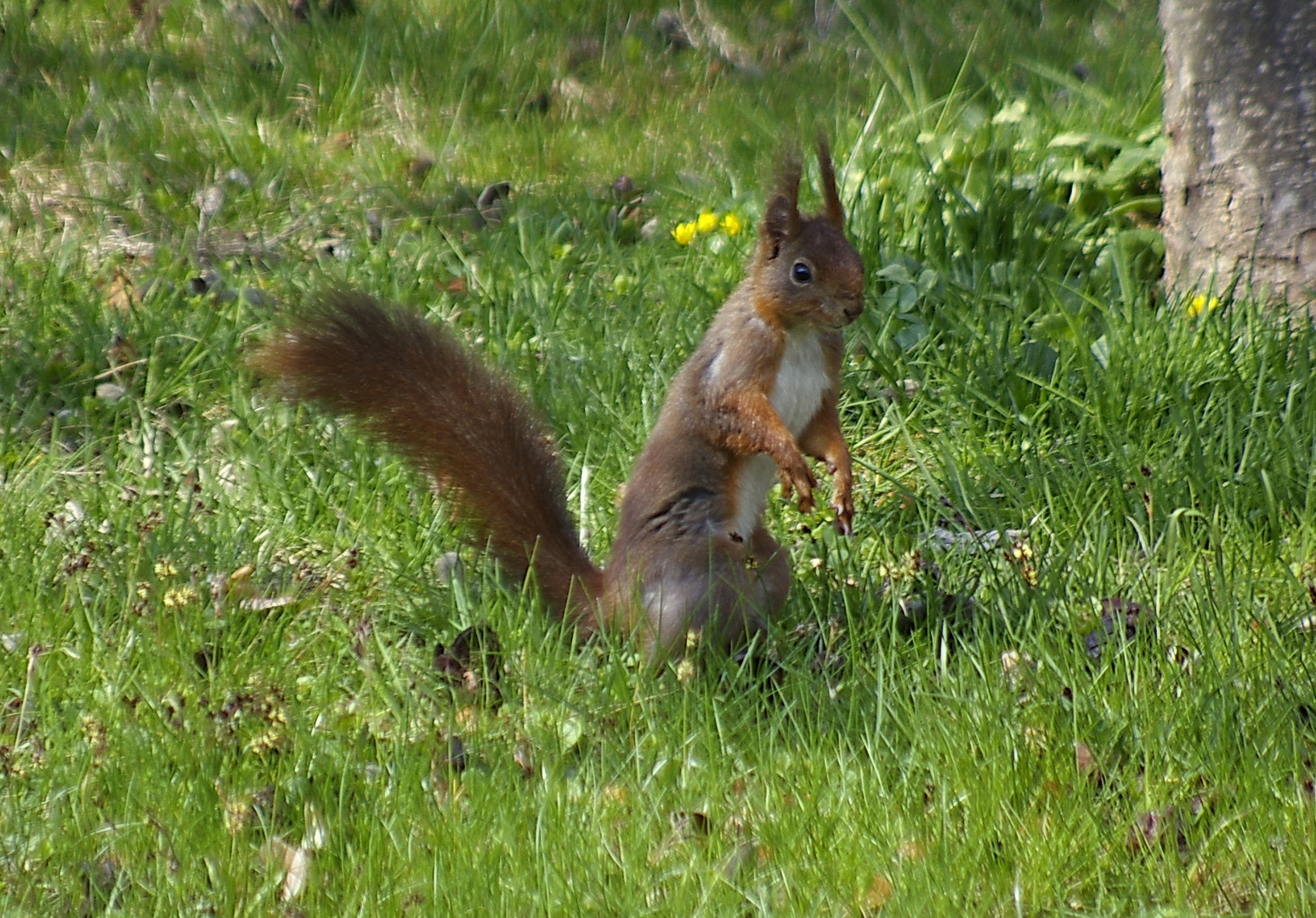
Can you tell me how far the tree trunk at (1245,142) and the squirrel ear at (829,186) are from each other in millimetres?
1148

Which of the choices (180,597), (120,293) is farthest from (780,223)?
(120,293)

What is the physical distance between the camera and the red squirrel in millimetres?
2168

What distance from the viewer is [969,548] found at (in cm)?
243

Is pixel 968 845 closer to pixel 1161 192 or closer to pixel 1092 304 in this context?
pixel 1092 304

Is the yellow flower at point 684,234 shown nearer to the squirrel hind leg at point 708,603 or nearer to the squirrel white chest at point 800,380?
the squirrel white chest at point 800,380

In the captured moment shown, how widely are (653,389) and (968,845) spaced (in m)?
1.43

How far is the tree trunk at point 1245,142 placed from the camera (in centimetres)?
300

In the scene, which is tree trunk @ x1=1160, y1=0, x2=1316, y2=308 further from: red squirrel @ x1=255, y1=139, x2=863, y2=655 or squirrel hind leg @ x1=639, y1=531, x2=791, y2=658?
squirrel hind leg @ x1=639, y1=531, x2=791, y2=658

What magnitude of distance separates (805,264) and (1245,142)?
1.37 metres

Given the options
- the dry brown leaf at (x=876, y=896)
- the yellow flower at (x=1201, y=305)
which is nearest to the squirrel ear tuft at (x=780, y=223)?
the dry brown leaf at (x=876, y=896)

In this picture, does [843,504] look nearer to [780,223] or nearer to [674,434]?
[674,434]

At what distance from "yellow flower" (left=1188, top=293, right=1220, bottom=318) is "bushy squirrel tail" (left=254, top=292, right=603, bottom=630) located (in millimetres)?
1363

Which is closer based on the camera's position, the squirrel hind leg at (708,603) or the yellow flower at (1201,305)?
the squirrel hind leg at (708,603)

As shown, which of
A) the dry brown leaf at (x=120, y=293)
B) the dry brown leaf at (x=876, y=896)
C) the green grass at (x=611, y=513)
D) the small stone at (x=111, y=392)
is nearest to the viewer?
the dry brown leaf at (x=876, y=896)
